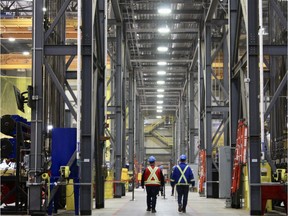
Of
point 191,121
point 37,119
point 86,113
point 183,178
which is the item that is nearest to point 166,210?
point 183,178

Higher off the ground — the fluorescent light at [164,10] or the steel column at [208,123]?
the fluorescent light at [164,10]

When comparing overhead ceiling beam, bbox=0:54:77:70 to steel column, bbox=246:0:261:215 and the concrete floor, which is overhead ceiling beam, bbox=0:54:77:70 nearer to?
the concrete floor

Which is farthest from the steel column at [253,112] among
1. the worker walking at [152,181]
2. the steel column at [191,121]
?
the steel column at [191,121]

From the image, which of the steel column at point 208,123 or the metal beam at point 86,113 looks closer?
the metal beam at point 86,113

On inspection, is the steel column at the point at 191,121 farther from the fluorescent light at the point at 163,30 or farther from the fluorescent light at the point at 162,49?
the fluorescent light at the point at 163,30

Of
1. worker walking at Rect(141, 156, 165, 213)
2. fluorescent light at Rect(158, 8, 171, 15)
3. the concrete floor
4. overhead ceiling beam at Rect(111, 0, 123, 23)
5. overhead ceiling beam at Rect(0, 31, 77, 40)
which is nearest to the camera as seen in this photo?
the concrete floor

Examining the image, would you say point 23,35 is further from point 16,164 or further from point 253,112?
point 253,112

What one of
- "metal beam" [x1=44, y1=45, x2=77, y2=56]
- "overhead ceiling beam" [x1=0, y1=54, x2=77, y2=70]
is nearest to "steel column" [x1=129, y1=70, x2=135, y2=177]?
"overhead ceiling beam" [x1=0, y1=54, x2=77, y2=70]

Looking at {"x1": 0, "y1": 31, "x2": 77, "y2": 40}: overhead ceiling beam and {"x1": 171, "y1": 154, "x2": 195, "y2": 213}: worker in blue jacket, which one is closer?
{"x1": 171, "y1": 154, "x2": 195, "y2": 213}: worker in blue jacket

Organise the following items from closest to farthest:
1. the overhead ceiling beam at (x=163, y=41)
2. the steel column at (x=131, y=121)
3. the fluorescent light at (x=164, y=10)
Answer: the fluorescent light at (x=164, y=10) < the overhead ceiling beam at (x=163, y=41) < the steel column at (x=131, y=121)

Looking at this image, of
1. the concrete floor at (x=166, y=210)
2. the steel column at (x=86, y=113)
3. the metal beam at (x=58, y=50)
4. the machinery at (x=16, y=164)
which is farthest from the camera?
the concrete floor at (x=166, y=210)

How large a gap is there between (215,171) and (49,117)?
502 inches

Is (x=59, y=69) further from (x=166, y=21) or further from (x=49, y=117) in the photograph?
(x=166, y=21)

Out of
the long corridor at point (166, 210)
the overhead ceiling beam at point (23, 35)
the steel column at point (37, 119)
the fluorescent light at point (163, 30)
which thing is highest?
the fluorescent light at point (163, 30)
